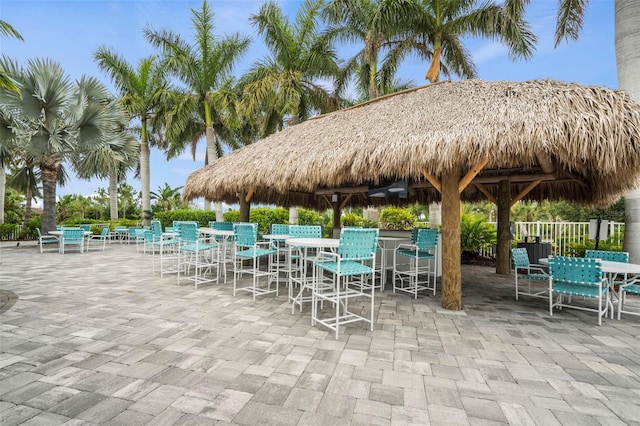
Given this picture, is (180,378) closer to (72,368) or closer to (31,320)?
(72,368)

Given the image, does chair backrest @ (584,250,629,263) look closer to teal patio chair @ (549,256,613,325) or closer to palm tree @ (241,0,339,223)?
teal patio chair @ (549,256,613,325)

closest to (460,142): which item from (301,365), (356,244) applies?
(356,244)

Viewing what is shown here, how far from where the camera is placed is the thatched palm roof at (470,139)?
Result: 4.17m

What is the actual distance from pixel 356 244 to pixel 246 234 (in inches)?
93.7

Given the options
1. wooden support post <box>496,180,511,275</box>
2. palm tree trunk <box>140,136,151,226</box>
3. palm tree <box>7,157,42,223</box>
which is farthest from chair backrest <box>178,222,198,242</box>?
palm tree <box>7,157,42,223</box>

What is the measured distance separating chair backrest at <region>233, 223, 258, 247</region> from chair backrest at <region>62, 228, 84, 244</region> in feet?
30.1

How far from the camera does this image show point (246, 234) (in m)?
5.59

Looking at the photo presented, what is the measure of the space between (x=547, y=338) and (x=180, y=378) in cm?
414

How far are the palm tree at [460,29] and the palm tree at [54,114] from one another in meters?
11.7

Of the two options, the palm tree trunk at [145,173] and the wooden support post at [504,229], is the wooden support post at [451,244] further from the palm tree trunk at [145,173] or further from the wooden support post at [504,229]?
the palm tree trunk at [145,173]

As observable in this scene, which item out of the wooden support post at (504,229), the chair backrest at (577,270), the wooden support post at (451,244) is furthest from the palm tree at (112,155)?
the chair backrest at (577,270)

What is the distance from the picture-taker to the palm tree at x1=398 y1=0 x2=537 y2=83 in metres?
10.5

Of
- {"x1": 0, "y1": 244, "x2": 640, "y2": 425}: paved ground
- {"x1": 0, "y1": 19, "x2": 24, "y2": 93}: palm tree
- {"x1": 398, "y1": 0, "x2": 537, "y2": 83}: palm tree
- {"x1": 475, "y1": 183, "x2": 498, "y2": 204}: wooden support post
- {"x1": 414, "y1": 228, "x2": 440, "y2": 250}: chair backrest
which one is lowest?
{"x1": 0, "y1": 244, "x2": 640, "y2": 425}: paved ground

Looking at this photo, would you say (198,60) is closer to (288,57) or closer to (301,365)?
(288,57)
